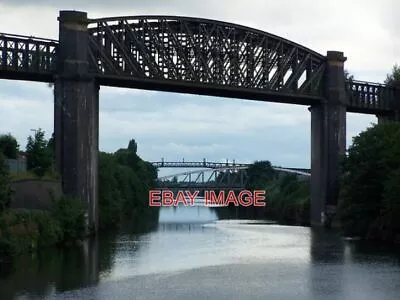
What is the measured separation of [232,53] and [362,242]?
32736 millimetres

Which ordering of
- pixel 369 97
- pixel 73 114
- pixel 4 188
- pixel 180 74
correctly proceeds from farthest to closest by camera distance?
pixel 369 97, pixel 180 74, pixel 73 114, pixel 4 188

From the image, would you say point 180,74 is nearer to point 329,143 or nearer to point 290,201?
point 329,143

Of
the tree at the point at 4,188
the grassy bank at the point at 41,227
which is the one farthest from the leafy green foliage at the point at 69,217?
the tree at the point at 4,188

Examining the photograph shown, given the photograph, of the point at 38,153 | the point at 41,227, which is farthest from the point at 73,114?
the point at 41,227

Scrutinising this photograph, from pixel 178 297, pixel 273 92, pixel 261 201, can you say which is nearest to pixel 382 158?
pixel 273 92

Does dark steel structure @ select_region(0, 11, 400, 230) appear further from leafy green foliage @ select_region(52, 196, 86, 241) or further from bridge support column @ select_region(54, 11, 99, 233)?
leafy green foliage @ select_region(52, 196, 86, 241)

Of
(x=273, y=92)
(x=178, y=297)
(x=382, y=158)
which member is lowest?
(x=178, y=297)

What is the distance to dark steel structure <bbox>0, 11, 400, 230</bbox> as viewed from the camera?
81.3 m

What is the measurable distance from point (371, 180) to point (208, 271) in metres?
29.7

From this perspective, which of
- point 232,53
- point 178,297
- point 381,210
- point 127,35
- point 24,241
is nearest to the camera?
point 178,297

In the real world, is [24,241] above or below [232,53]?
below

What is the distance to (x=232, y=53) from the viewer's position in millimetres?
100375

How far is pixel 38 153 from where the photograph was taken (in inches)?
3145

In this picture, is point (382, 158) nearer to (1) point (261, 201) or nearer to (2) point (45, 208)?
(2) point (45, 208)
